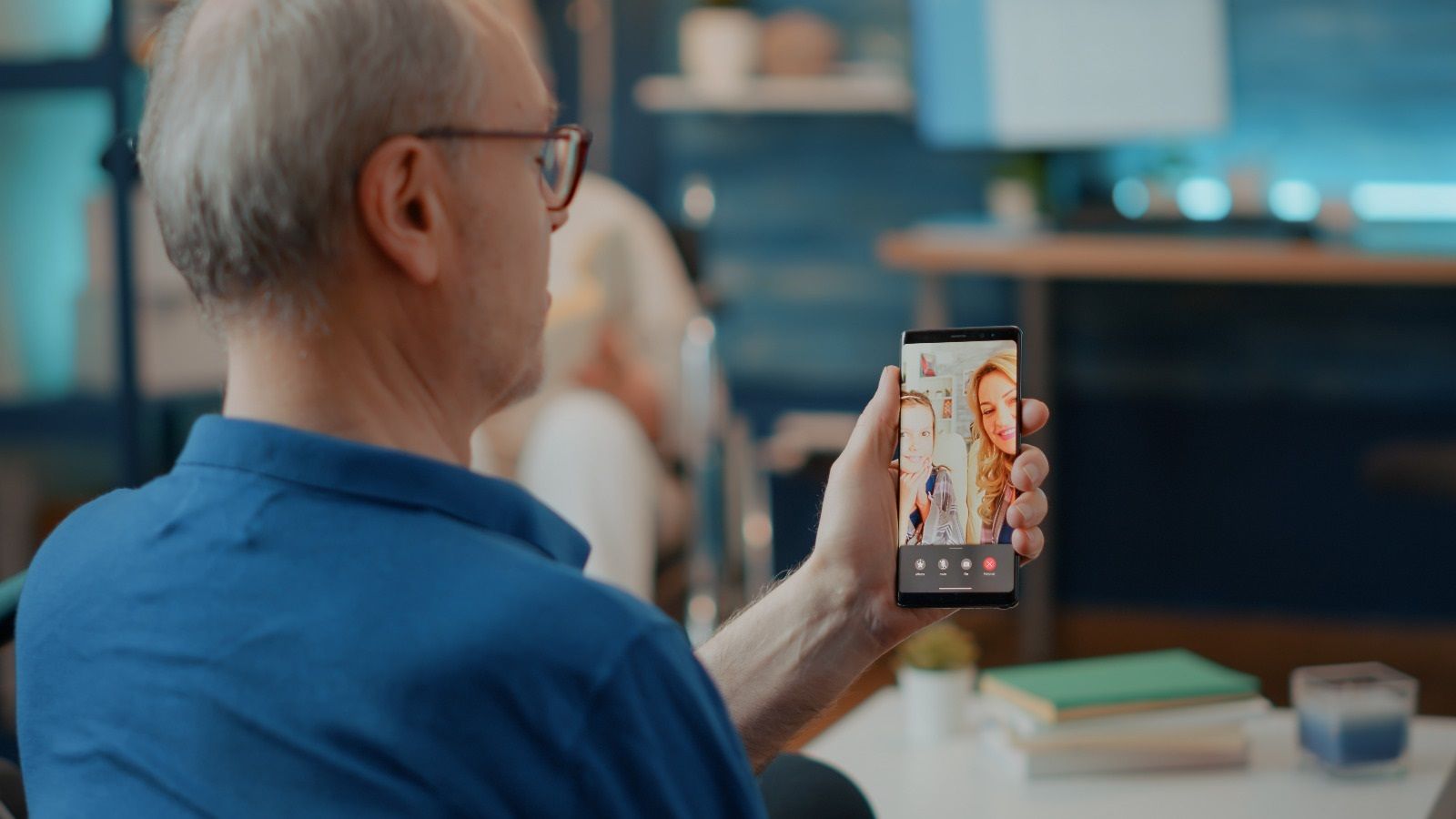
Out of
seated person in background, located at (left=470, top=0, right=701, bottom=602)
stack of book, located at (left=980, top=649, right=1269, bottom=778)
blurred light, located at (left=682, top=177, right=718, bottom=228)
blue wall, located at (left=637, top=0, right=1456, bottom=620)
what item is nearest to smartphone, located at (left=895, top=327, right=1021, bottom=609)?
stack of book, located at (left=980, top=649, right=1269, bottom=778)

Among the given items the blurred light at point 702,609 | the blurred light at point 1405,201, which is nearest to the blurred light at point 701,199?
the blurred light at point 702,609

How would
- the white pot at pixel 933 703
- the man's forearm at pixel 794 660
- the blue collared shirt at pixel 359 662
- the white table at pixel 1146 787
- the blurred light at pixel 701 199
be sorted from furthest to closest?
the blurred light at pixel 701 199
the white pot at pixel 933 703
the white table at pixel 1146 787
the man's forearm at pixel 794 660
the blue collared shirt at pixel 359 662

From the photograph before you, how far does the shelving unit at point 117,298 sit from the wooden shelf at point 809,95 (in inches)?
58.1

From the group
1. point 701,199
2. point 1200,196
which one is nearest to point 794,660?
point 1200,196

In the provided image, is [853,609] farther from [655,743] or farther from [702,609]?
[702,609]

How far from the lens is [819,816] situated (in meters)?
1.17

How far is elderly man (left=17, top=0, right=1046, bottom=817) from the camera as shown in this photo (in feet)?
2.19

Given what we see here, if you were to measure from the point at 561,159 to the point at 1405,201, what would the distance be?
126 inches

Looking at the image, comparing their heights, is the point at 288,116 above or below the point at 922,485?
above

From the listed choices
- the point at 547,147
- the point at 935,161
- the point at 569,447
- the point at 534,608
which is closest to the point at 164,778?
the point at 534,608

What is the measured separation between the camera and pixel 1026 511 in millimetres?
1100

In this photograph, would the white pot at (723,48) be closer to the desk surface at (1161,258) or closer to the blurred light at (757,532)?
the desk surface at (1161,258)

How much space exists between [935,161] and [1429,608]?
62.3 inches

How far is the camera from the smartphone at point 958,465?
1.08 m
